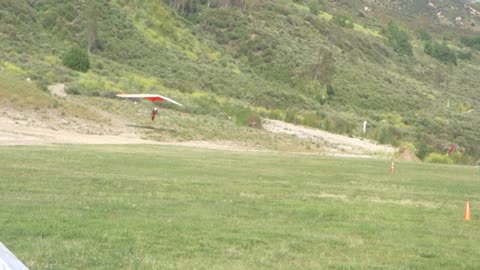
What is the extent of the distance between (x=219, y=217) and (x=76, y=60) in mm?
43587

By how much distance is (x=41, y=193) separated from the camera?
1519 centimetres

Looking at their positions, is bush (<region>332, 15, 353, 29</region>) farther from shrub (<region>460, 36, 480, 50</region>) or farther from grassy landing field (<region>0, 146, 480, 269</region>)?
grassy landing field (<region>0, 146, 480, 269</region>)

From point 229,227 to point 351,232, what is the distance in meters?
1.99

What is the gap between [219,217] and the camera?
535 inches

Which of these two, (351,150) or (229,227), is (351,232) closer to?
(229,227)

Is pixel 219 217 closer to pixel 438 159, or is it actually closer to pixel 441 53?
pixel 438 159

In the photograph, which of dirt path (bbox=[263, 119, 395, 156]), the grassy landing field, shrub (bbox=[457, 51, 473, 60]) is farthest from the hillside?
shrub (bbox=[457, 51, 473, 60])

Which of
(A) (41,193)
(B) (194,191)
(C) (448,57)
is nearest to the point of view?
(A) (41,193)

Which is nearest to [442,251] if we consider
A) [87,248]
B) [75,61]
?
[87,248]

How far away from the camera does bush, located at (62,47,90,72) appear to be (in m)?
55.3

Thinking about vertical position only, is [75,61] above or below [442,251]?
above

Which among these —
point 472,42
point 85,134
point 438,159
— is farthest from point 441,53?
point 85,134

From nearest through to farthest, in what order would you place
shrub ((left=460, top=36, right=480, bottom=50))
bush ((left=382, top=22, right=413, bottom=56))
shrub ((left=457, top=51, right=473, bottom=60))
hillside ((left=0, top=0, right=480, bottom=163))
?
hillside ((left=0, top=0, right=480, bottom=163))
bush ((left=382, top=22, right=413, bottom=56))
shrub ((left=457, top=51, right=473, bottom=60))
shrub ((left=460, top=36, right=480, bottom=50))

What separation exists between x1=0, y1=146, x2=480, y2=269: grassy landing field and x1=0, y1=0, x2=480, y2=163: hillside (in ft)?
65.0
